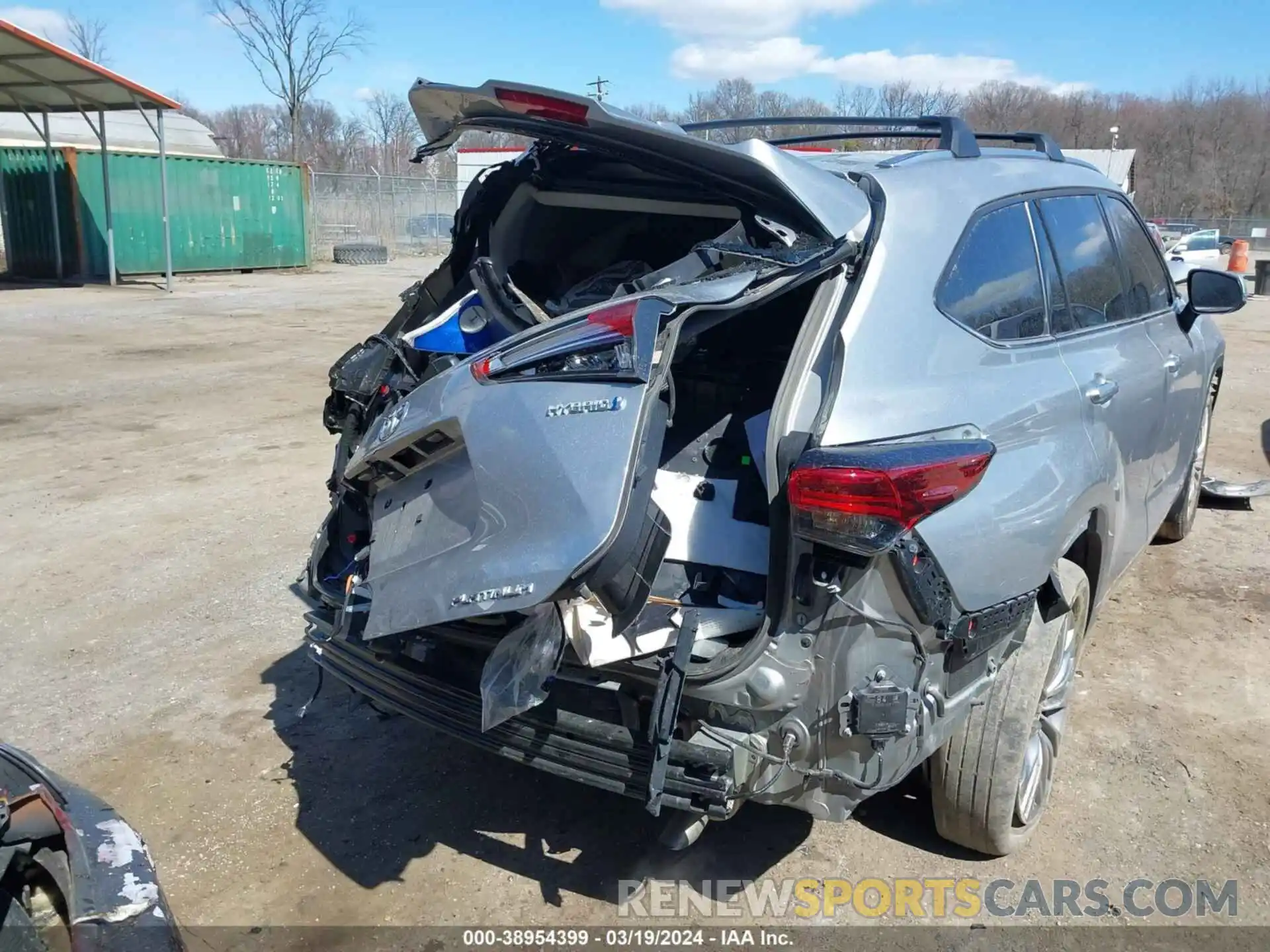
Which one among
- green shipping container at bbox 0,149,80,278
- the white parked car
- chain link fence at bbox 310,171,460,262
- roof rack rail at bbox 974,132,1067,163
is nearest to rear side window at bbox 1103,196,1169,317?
roof rack rail at bbox 974,132,1067,163

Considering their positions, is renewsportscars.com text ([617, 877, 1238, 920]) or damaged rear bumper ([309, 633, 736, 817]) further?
Result: renewsportscars.com text ([617, 877, 1238, 920])

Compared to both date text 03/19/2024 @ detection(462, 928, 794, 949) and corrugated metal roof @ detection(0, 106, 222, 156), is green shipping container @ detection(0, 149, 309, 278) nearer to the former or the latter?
corrugated metal roof @ detection(0, 106, 222, 156)

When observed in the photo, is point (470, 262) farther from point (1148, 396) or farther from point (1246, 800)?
point (1246, 800)

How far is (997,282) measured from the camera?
3.01m

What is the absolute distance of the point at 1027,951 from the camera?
9.09 feet

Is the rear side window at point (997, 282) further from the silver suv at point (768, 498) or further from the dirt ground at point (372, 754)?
the dirt ground at point (372, 754)

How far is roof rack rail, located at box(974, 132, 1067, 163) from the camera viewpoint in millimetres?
3895

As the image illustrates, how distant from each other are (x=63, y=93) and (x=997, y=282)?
2239 centimetres

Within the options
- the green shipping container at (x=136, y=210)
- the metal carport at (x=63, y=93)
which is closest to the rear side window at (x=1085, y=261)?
the metal carport at (x=63, y=93)

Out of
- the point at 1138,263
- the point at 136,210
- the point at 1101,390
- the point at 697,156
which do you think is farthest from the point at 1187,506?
the point at 136,210

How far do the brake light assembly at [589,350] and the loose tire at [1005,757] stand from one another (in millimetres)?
1305

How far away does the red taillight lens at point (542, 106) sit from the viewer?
2.75m

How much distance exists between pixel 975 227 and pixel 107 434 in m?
7.29

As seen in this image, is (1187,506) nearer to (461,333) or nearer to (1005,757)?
(1005,757)
